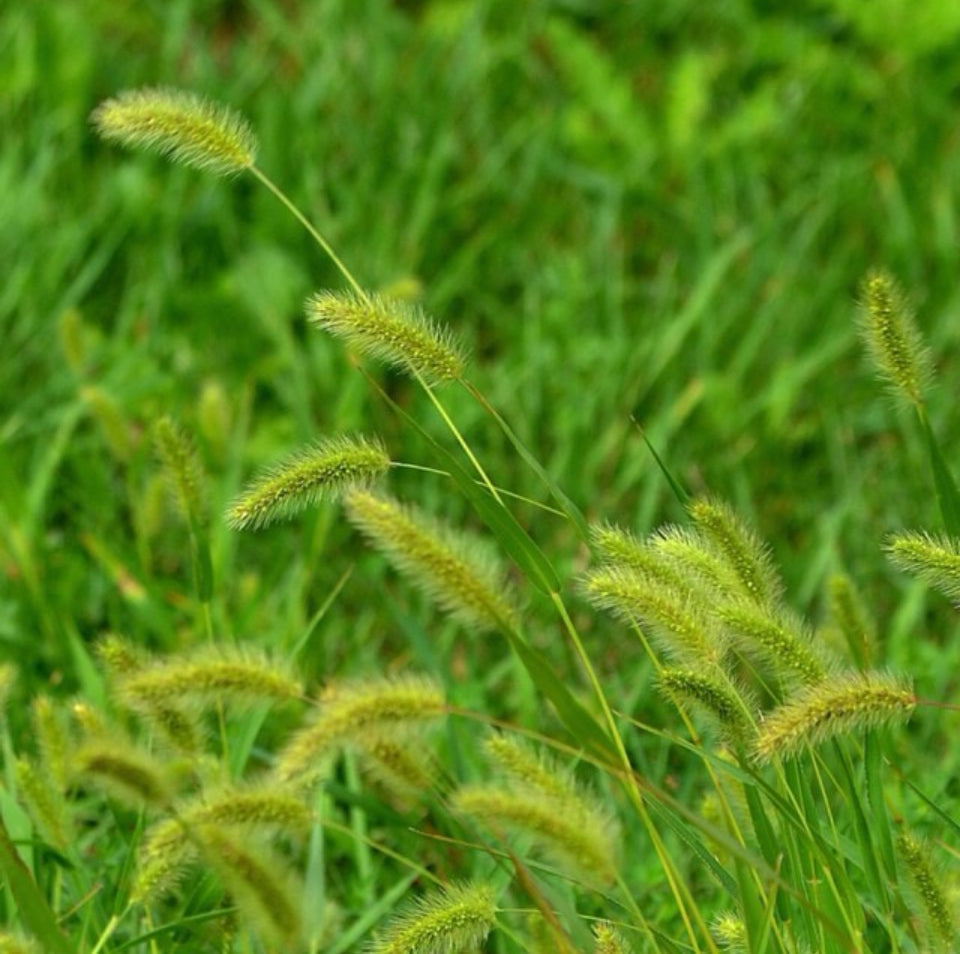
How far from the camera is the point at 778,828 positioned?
2186 millimetres

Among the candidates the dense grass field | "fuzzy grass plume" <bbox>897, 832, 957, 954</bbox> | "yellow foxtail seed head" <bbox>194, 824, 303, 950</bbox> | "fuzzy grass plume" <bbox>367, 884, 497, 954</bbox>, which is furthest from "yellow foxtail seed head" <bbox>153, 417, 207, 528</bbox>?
"fuzzy grass plume" <bbox>897, 832, 957, 954</bbox>

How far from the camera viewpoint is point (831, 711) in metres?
1.78

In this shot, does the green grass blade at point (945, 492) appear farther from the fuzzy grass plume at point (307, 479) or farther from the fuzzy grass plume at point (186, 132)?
the fuzzy grass plume at point (186, 132)

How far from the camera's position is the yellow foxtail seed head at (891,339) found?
212cm

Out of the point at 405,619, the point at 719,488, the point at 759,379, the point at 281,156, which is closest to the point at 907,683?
the point at 405,619

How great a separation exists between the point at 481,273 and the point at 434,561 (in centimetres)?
259

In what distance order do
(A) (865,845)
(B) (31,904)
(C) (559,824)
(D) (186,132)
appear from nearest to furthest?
(C) (559,824), (B) (31,904), (A) (865,845), (D) (186,132)

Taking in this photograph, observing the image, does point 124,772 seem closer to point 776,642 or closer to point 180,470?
point 180,470

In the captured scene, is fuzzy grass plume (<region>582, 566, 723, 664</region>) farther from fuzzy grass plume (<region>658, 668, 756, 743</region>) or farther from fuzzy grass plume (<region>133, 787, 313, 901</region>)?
fuzzy grass plume (<region>133, 787, 313, 901</region>)

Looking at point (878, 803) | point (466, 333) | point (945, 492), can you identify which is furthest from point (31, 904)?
point (466, 333)

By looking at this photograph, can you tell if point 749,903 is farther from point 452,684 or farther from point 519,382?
point 519,382

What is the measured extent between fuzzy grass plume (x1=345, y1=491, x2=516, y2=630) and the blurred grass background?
1088 mm

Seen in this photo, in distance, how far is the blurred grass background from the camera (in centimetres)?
347

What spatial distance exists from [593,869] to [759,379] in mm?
2452
